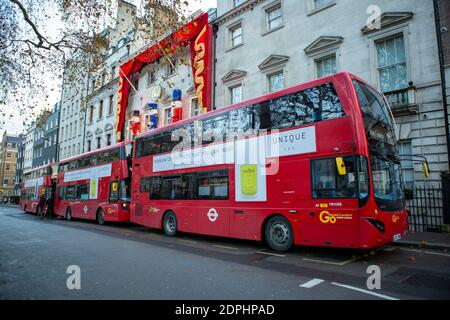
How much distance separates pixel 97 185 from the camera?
17609 mm

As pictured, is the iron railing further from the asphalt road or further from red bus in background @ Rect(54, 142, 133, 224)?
red bus in background @ Rect(54, 142, 133, 224)

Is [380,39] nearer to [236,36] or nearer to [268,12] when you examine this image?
[268,12]

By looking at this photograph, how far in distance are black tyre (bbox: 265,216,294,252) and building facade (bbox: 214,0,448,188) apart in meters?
6.77

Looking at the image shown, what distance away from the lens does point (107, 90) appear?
32781mm

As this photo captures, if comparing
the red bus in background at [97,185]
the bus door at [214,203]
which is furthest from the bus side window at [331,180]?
the red bus in background at [97,185]

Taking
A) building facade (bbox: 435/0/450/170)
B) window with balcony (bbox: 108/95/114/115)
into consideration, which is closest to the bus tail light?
building facade (bbox: 435/0/450/170)

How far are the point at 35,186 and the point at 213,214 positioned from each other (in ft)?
77.3

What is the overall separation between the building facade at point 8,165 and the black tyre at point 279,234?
8999 centimetres

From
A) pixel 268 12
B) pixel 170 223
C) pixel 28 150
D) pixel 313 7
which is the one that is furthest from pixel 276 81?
pixel 28 150

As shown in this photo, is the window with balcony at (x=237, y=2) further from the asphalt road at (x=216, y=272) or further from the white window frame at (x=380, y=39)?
the asphalt road at (x=216, y=272)

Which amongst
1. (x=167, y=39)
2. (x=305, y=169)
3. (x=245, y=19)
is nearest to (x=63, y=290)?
(x=305, y=169)

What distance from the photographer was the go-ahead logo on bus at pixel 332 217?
22.6 feet

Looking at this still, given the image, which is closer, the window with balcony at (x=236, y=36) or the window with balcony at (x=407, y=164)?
the window with balcony at (x=407, y=164)

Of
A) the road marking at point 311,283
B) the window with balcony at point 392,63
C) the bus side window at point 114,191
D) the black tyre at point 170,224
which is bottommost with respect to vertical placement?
the road marking at point 311,283
